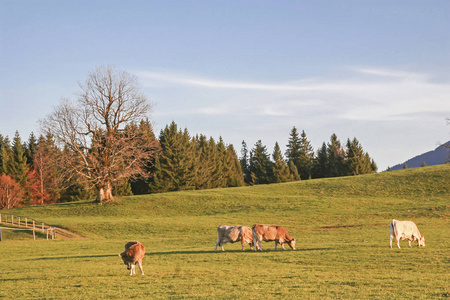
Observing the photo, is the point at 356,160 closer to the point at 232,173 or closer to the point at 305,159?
the point at 305,159

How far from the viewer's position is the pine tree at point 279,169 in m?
116

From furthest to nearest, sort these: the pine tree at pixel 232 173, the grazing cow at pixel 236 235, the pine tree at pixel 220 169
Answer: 1. the pine tree at pixel 232 173
2. the pine tree at pixel 220 169
3. the grazing cow at pixel 236 235

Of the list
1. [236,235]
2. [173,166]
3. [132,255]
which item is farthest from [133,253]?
[173,166]

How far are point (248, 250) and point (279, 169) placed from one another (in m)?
91.8

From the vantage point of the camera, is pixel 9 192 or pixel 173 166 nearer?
pixel 9 192

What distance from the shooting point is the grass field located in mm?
15086

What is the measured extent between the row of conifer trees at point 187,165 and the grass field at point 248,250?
18.4 metres

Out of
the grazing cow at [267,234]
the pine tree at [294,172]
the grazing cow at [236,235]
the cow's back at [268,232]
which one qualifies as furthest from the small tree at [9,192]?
the cow's back at [268,232]

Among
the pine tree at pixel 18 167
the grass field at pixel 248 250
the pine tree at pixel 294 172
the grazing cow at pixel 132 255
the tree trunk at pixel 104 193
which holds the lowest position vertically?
the grass field at pixel 248 250

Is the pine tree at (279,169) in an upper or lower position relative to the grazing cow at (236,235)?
upper

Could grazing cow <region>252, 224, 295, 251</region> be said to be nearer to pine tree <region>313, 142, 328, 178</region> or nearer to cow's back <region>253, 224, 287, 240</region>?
cow's back <region>253, 224, 287, 240</region>

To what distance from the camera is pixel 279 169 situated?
117688 mm

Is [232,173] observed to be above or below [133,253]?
above

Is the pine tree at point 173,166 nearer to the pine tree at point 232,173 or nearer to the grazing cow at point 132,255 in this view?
the pine tree at point 232,173
